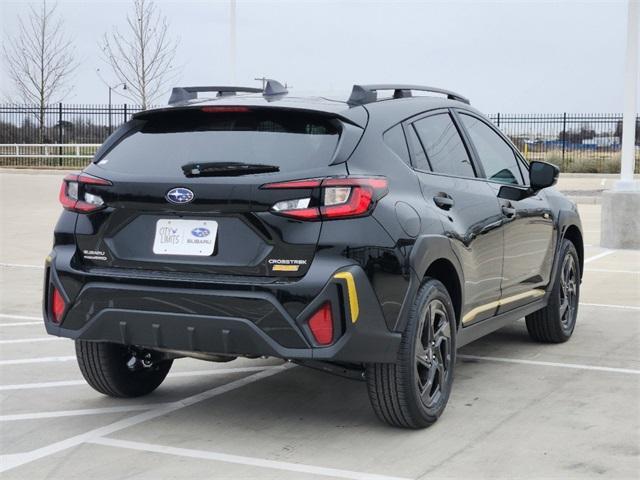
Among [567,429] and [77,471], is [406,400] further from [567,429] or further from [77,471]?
[77,471]


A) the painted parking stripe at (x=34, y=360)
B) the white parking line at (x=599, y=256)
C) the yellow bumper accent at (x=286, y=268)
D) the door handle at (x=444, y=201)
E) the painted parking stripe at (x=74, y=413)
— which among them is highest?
the door handle at (x=444, y=201)

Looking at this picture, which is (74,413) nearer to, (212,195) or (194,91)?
(212,195)

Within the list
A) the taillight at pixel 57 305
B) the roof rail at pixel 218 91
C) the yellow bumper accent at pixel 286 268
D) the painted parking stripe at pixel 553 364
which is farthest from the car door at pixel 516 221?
the taillight at pixel 57 305

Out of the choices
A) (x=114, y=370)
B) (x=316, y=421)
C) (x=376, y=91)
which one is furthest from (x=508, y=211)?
(x=114, y=370)

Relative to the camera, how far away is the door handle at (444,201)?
221 inches

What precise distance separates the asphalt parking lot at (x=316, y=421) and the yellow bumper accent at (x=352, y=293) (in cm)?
69

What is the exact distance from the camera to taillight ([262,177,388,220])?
482cm

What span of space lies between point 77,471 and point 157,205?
4.20 ft

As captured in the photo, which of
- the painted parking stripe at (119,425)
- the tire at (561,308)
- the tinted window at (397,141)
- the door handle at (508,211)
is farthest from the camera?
the tire at (561,308)

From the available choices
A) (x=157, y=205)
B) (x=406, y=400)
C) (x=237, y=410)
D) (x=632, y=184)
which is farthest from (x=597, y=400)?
(x=632, y=184)

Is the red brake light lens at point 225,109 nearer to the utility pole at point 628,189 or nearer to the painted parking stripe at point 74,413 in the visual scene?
the painted parking stripe at point 74,413

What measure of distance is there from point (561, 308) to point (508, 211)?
4.77 feet

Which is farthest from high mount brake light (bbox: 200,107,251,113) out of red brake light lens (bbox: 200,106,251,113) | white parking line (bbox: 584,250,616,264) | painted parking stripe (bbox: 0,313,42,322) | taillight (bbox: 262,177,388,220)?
white parking line (bbox: 584,250,616,264)

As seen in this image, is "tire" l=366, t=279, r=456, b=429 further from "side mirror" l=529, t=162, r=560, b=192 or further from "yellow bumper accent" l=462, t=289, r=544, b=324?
"side mirror" l=529, t=162, r=560, b=192
